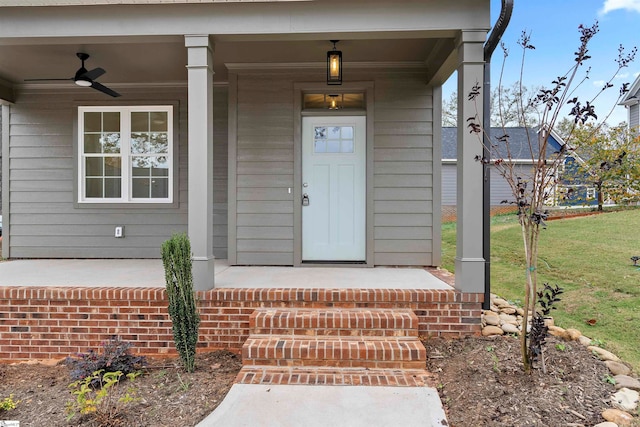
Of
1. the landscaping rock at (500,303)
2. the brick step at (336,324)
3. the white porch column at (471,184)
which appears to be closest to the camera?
the brick step at (336,324)

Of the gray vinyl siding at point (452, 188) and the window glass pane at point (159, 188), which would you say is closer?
the window glass pane at point (159, 188)

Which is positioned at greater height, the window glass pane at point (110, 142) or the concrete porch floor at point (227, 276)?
the window glass pane at point (110, 142)

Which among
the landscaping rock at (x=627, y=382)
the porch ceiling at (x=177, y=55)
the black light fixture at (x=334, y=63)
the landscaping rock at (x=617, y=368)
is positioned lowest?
the landscaping rock at (x=627, y=382)

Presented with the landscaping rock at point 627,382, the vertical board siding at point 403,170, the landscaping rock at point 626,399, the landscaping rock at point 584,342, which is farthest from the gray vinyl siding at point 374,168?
the landscaping rock at point 626,399

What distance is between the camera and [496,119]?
15.2 meters

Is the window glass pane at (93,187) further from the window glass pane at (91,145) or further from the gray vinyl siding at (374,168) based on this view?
the gray vinyl siding at (374,168)

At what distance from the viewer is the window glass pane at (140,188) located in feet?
17.3

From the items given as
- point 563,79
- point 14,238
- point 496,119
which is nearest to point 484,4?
point 563,79

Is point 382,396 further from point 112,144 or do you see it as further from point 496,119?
point 496,119

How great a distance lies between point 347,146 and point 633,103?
12.8 meters

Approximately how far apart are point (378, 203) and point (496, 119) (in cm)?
1272

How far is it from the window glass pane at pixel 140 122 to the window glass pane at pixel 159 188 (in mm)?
714

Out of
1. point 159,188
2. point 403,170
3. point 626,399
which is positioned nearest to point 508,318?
point 626,399

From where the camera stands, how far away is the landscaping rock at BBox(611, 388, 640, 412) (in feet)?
7.42
